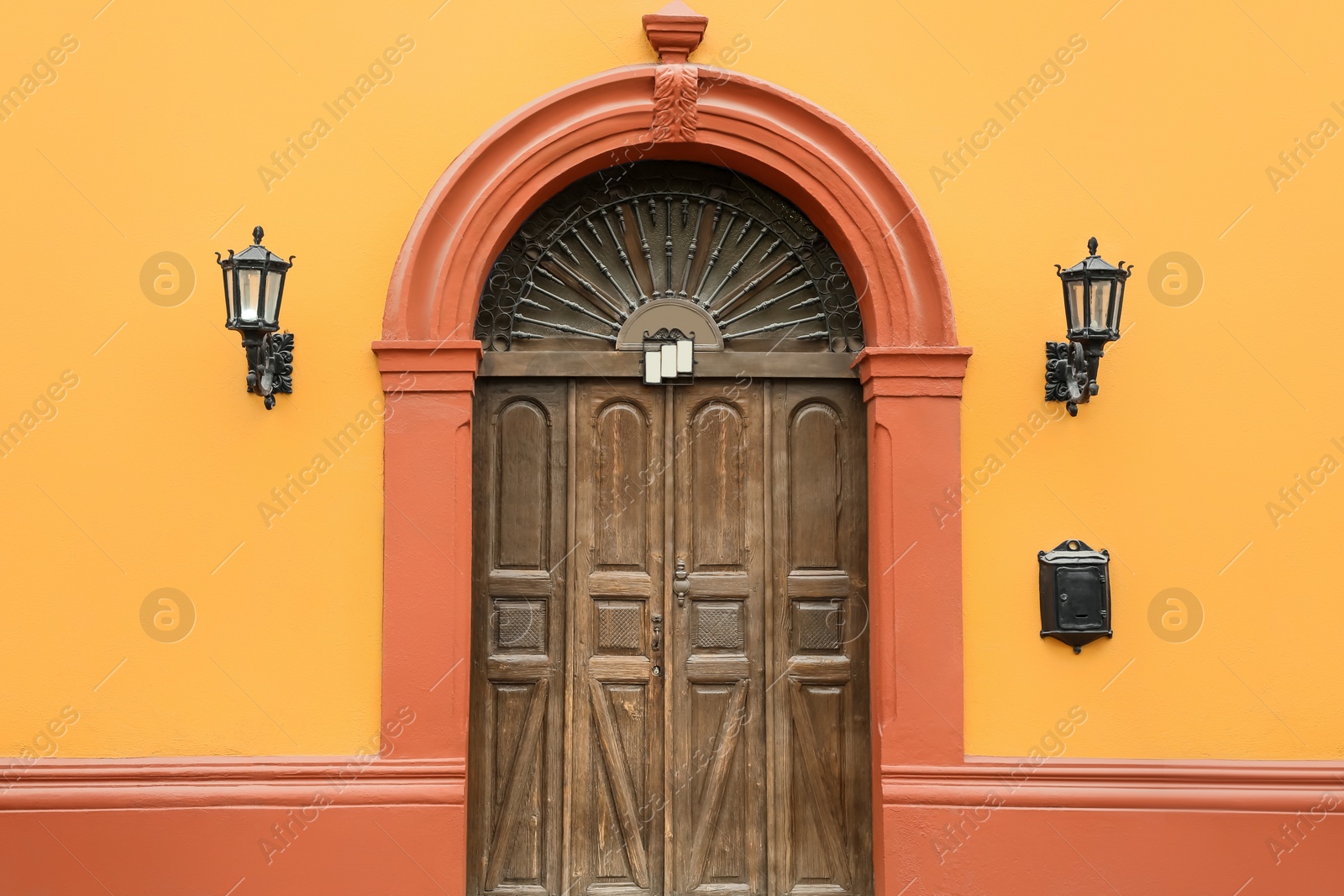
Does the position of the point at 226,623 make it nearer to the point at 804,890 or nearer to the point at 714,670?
the point at 714,670

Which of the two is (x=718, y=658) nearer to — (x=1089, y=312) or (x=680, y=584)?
(x=680, y=584)

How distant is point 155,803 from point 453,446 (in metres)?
1.87

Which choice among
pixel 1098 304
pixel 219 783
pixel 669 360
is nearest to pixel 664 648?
pixel 669 360

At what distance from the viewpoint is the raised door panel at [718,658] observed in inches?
172

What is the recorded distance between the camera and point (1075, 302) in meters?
3.99

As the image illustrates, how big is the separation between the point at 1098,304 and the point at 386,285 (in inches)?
118

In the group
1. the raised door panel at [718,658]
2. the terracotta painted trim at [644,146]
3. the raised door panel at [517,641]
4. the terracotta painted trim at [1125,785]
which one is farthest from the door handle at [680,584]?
the terracotta painted trim at [644,146]

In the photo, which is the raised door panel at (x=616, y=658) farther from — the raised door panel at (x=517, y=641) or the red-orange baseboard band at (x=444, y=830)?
the red-orange baseboard band at (x=444, y=830)

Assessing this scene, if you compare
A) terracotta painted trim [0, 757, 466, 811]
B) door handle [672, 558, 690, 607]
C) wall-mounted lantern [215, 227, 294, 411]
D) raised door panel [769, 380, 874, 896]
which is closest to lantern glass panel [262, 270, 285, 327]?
wall-mounted lantern [215, 227, 294, 411]

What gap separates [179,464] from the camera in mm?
4129

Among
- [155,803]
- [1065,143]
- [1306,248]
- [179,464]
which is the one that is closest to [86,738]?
[155,803]

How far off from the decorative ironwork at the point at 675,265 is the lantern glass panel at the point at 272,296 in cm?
93

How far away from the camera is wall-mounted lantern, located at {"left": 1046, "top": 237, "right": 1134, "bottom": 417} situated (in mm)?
3957

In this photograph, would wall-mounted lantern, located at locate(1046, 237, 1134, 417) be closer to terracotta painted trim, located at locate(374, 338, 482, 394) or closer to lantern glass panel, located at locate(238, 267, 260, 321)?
terracotta painted trim, located at locate(374, 338, 482, 394)
